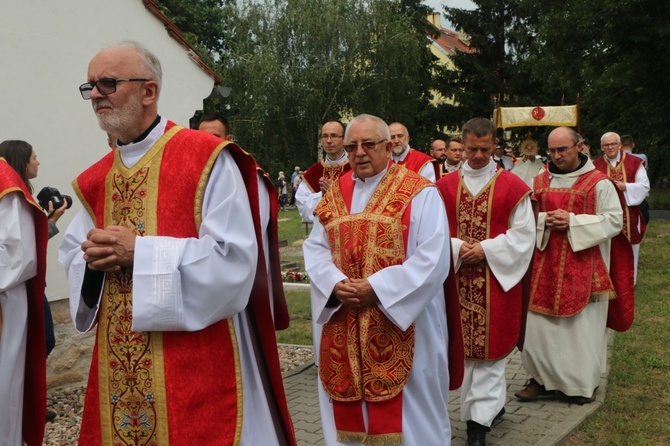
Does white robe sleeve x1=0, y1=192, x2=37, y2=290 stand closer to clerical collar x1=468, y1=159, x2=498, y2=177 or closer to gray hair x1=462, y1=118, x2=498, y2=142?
gray hair x1=462, y1=118, x2=498, y2=142

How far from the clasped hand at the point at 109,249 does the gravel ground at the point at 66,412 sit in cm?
323

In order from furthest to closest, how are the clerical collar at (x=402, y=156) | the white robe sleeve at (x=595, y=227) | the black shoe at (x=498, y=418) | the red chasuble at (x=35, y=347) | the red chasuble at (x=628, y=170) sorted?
the red chasuble at (x=628, y=170) < the clerical collar at (x=402, y=156) < the white robe sleeve at (x=595, y=227) < the black shoe at (x=498, y=418) < the red chasuble at (x=35, y=347)

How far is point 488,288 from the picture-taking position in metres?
5.26

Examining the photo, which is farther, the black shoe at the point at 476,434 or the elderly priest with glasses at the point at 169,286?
the black shoe at the point at 476,434

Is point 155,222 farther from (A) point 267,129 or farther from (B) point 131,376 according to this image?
(A) point 267,129

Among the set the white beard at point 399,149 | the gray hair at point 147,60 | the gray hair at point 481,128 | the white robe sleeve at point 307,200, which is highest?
the gray hair at point 147,60

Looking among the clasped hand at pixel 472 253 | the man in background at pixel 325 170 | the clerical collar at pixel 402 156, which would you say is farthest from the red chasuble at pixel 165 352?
the clerical collar at pixel 402 156

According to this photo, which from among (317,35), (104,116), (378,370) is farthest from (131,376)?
(317,35)

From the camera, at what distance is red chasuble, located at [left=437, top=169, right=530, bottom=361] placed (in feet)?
17.1

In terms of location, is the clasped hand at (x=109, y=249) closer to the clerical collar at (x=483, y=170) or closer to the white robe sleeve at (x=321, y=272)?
the white robe sleeve at (x=321, y=272)

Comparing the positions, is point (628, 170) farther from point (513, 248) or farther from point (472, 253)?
point (472, 253)

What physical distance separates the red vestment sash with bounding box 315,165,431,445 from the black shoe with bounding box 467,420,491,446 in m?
1.23

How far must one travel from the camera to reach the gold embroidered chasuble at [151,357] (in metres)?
2.83

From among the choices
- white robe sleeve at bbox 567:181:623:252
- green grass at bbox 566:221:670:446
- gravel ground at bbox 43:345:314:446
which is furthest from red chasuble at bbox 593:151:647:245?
gravel ground at bbox 43:345:314:446
